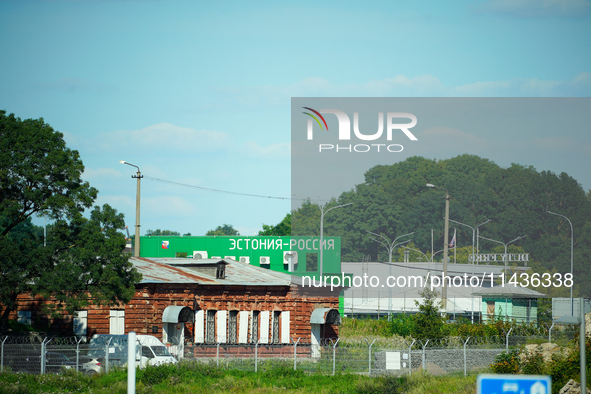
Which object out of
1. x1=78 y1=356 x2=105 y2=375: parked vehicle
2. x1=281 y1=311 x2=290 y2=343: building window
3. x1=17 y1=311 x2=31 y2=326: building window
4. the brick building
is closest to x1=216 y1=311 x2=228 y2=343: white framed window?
the brick building

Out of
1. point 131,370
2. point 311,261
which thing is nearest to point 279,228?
point 311,261

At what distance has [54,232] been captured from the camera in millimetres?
30344

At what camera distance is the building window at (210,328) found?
36031 millimetres

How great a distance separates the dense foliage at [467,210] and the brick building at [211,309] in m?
22.4

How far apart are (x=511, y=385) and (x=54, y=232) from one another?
2812cm

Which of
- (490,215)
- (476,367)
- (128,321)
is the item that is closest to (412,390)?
(476,367)

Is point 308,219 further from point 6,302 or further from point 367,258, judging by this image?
point 6,302

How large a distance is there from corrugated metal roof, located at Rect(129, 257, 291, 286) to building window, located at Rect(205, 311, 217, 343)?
5.85 ft

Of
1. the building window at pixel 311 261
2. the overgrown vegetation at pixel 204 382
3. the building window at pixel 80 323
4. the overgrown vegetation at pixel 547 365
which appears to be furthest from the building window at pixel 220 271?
the building window at pixel 311 261

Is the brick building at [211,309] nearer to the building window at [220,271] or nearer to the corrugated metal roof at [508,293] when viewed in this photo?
the building window at [220,271]

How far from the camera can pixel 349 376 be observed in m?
25.9

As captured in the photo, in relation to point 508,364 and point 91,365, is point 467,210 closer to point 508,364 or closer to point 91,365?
point 508,364

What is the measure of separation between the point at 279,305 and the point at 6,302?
15.3 meters

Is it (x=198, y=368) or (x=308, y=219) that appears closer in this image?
(x=198, y=368)
